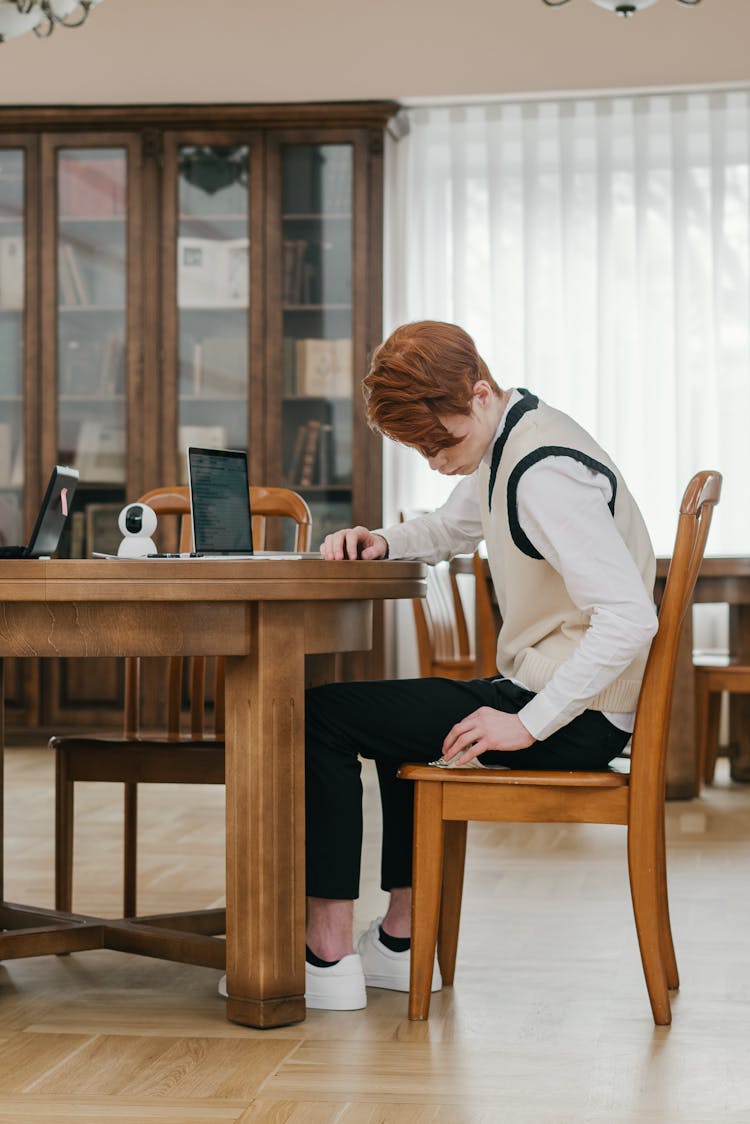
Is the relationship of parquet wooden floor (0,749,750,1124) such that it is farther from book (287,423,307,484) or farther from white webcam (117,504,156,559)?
book (287,423,307,484)

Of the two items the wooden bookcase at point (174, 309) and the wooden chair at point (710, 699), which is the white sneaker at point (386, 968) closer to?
the wooden chair at point (710, 699)

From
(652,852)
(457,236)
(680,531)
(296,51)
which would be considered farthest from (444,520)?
(457,236)

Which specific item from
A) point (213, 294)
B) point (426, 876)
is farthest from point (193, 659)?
point (213, 294)

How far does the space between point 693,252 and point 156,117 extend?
2154 millimetres

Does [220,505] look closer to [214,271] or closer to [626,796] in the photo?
[626,796]

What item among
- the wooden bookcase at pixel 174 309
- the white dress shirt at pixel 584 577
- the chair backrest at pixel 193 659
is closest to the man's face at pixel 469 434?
the white dress shirt at pixel 584 577

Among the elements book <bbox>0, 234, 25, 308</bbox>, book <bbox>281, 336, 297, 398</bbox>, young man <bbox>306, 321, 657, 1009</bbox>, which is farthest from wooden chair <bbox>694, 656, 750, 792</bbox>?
book <bbox>0, 234, 25, 308</bbox>

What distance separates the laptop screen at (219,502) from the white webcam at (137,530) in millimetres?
83

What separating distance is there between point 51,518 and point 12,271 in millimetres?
3842

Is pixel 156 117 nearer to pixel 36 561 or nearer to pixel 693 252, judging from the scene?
pixel 693 252

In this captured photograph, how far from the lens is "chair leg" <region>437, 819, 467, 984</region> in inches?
86.8

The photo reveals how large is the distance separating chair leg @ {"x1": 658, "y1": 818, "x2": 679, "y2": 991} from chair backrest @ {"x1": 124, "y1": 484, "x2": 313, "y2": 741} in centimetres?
83

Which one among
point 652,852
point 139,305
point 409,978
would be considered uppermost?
point 139,305

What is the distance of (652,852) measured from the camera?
1.96 meters
